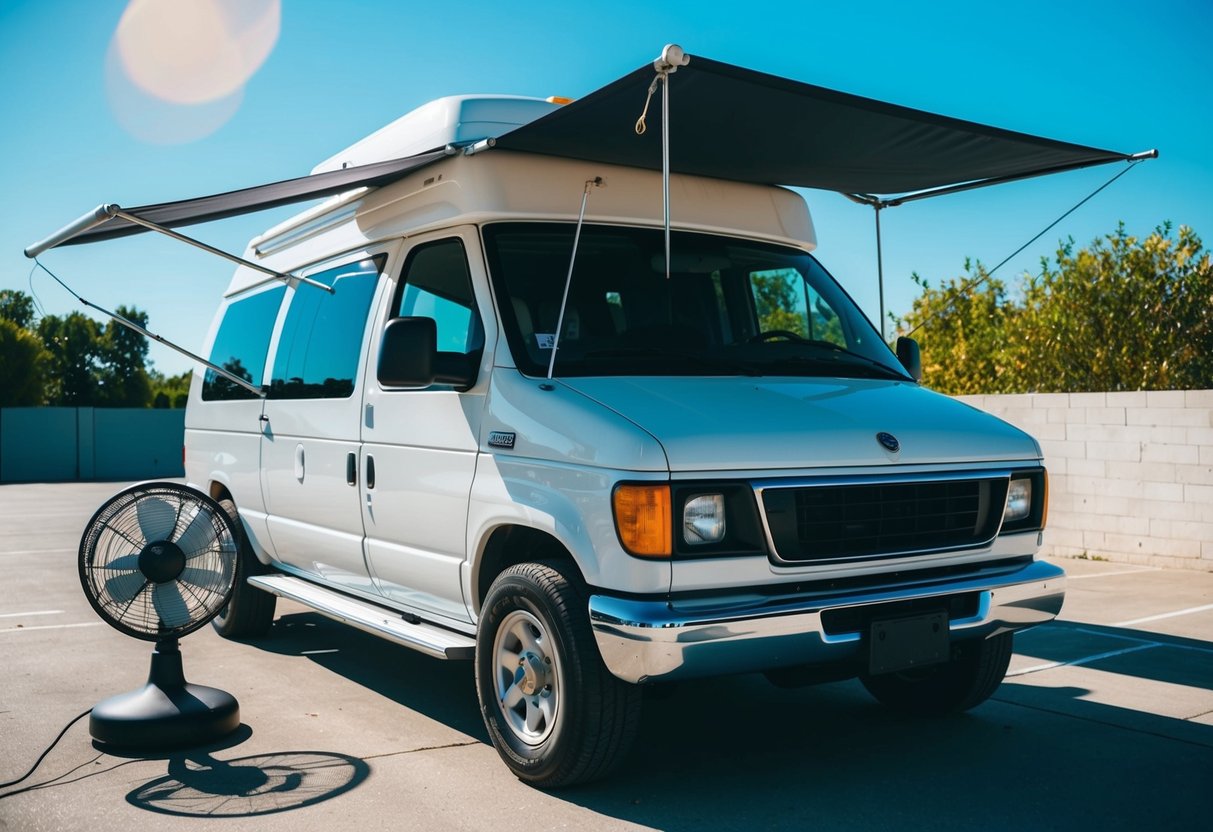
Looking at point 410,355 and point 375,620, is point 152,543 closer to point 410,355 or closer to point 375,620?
point 375,620

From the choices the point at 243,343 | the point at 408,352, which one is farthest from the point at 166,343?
the point at 408,352

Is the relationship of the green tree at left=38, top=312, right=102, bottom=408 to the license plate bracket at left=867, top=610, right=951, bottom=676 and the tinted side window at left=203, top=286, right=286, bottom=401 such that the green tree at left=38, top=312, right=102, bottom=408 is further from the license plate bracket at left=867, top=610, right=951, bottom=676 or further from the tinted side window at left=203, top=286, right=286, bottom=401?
the license plate bracket at left=867, top=610, right=951, bottom=676

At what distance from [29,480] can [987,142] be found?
A: 3442 centimetres

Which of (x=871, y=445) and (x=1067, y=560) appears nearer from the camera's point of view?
(x=871, y=445)

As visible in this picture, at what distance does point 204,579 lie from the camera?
517 cm

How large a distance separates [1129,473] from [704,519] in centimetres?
840

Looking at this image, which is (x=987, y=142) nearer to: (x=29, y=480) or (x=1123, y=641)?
(x=1123, y=641)

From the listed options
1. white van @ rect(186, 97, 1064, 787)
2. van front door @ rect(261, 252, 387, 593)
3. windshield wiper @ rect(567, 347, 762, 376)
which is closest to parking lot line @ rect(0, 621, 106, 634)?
van front door @ rect(261, 252, 387, 593)

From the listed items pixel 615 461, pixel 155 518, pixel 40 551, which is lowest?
pixel 40 551

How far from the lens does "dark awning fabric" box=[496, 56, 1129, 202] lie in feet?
14.4

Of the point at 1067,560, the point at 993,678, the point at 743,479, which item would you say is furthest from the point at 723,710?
the point at 1067,560

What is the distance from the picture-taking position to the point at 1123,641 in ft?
23.4

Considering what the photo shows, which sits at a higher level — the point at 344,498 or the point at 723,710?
the point at 344,498

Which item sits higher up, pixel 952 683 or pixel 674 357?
pixel 674 357
